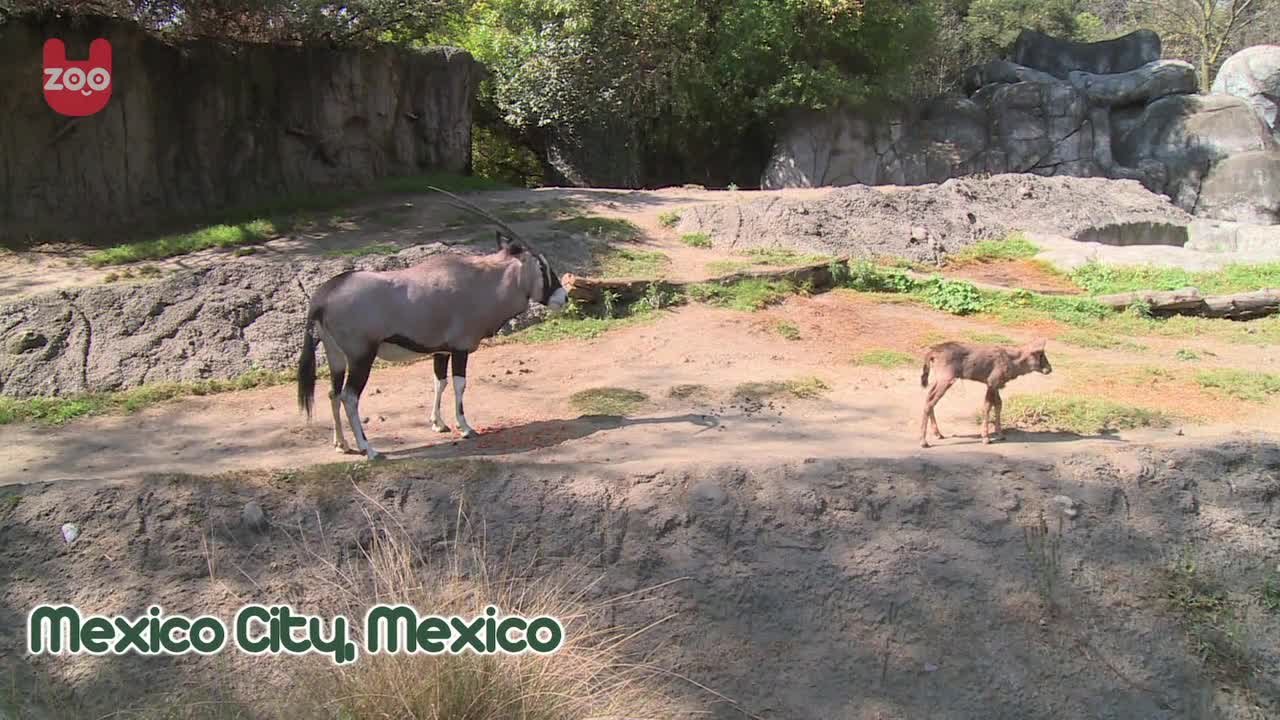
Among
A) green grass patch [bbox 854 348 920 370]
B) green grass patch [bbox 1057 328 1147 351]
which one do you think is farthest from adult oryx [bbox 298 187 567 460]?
green grass patch [bbox 1057 328 1147 351]

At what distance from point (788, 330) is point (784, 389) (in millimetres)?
2396

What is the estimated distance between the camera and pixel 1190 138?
26.8m

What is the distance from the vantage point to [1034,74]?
2817cm

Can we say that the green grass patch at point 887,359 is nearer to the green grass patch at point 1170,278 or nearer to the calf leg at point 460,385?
the calf leg at point 460,385

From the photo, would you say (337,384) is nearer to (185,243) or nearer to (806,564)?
(806,564)

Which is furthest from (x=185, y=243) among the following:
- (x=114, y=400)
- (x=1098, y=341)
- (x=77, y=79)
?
(x=1098, y=341)

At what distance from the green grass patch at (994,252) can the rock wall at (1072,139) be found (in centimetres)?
810

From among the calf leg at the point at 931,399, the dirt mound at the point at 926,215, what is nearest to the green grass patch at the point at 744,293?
the dirt mound at the point at 926,215

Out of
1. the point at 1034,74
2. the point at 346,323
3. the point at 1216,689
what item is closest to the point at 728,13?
the point at 1034,74

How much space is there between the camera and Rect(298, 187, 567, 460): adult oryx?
7.66m

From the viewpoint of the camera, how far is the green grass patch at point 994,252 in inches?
Answer: 661

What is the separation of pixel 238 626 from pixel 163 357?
610 cm

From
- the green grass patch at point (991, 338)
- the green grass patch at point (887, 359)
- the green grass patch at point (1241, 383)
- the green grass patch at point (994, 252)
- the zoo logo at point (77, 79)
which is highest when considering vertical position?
the zoo logo at point (77, 79)

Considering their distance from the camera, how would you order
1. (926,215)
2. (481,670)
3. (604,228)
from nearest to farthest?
(481,670) < (604,228) < (926,215)
